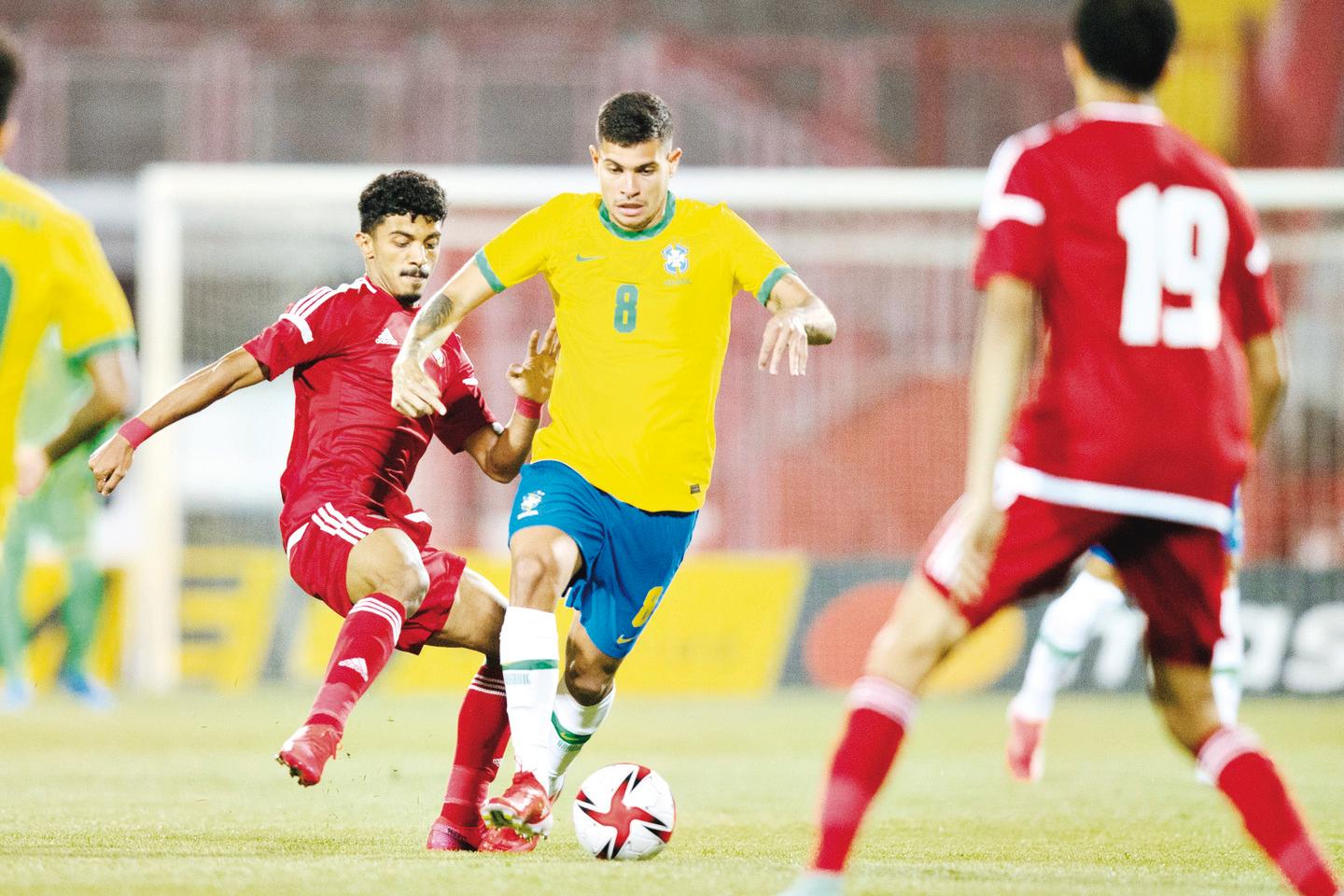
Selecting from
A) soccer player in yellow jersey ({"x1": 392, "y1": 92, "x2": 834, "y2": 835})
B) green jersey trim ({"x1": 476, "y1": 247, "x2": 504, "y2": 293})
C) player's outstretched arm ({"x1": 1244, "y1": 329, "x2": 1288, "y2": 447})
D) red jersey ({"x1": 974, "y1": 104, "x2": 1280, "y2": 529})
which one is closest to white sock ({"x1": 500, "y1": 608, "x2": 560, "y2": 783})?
soccer player in yellow jersey ({"x1": 392, "y1": 92, "x2": 834, "y2": 835})

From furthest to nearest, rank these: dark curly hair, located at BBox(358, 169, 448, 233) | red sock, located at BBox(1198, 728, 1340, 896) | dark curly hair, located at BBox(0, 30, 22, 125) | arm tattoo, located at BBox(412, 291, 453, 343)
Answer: dark curly hair, located at BBox(358, 169, 448, 233) → arm tattoo, located at BBox(412, 291, 453, 343) → dark curly hair, located at BBox(0, 30, 22, 125) → red sock, located at BBox(1198, 728, 1340, 896)

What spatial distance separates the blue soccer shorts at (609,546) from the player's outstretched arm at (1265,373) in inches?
78.3

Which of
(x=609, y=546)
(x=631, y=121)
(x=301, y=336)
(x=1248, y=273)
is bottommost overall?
(x=609, y=546)

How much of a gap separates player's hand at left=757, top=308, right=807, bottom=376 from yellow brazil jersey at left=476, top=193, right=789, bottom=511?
488 mm

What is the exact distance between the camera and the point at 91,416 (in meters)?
4.98

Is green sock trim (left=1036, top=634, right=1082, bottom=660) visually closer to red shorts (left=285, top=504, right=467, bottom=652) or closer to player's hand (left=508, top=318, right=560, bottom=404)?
player's hand (left=508, top=318, right=560, bottom=404)

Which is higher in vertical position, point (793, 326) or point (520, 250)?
point (520, 250)

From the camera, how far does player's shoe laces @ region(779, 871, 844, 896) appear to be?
3.69 m

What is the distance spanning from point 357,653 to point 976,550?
2.07 m

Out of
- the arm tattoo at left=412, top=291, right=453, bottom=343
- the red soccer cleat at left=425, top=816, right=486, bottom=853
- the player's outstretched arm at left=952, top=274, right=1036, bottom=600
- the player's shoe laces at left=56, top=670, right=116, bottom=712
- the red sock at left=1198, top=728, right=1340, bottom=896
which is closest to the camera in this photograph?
the player's outstretched arm at left=952, top=274, right=1036, bottom=600

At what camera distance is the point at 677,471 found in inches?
218

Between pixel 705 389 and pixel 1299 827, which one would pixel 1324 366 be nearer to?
pixel 705 389

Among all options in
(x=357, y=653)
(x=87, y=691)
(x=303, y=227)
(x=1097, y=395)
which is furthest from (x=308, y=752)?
(x=303, y=227)

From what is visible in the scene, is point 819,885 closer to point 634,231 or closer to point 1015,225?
point 1015,225
